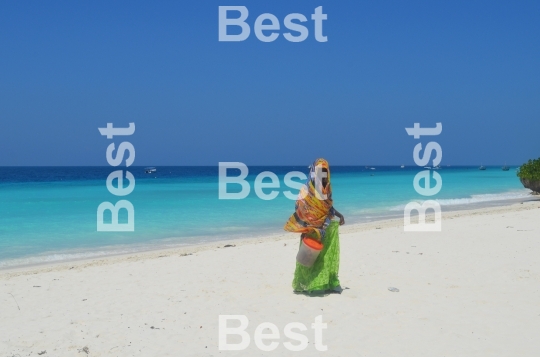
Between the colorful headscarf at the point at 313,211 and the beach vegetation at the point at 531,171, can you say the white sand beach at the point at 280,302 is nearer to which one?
the colorful headscarf at the point at 313,211

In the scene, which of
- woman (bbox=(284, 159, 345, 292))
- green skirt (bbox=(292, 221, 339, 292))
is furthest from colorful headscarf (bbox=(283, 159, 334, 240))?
green skirt (bbox=(292, 221, 339, 292))

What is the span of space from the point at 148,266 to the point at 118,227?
7481 millimetres

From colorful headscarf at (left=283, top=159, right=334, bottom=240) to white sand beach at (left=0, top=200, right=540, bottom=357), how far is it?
842mm

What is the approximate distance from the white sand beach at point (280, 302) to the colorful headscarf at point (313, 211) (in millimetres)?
842

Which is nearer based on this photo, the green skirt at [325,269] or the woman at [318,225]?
the woman at [318,225]

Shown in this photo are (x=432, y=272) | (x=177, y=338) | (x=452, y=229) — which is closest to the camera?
(x=177, y=338)

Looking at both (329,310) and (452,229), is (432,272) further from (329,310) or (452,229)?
(452,229)

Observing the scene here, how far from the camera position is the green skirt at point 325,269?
6.25 metres

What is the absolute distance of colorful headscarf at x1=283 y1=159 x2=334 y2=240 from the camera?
602cm

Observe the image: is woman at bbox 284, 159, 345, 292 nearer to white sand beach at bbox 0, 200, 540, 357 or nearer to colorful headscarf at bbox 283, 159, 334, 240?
colorful headscarf at bbox 283, 159, 334, 240

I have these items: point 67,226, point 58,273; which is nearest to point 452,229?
point 58,273

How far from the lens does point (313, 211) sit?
20.1 feet

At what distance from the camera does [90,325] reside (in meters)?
5.35

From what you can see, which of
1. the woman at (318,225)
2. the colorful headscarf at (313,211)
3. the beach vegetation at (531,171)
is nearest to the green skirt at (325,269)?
the woman at (318,225)
